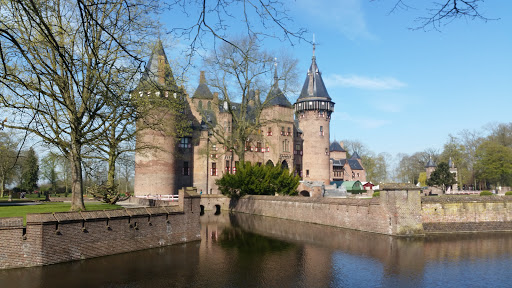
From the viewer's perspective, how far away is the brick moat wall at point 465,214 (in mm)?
15742

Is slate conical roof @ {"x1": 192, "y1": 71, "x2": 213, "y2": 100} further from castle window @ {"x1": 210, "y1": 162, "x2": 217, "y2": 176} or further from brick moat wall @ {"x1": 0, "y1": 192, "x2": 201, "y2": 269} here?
brick moat wall @ {"x1": 0, "y1": 192, "x2": 201, "y2": 269}

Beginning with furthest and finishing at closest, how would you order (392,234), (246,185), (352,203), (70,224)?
1. (246,185)
2. (352,203)
3. (392,234)
4. (70,224)

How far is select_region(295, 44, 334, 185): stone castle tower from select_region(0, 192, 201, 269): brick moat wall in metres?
23.9

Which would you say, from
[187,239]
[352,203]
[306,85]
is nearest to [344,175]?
[306,85]

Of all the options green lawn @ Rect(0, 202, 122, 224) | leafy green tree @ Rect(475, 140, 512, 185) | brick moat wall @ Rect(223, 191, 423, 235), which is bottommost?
brick moat wall @ Rect(223, 191, 423, 235)

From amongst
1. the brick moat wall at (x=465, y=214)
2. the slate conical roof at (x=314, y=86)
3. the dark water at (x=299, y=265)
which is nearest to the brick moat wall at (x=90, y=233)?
the dark water at (x=299, y=265)

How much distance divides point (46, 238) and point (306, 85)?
3156 centimetres

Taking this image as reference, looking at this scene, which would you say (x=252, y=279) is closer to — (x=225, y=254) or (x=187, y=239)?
(x=225, y=254)

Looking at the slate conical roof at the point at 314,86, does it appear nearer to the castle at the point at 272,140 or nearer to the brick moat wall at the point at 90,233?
the castle at the point at 272,140

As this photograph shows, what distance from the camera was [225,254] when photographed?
450 inches

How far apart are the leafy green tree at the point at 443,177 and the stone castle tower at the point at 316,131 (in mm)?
11970

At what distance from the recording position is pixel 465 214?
53.2 ft

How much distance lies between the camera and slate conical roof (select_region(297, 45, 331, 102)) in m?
36.7

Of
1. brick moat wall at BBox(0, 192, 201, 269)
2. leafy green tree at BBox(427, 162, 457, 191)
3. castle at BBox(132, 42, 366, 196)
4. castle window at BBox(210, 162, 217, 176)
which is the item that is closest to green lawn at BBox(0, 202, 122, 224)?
brick moat wall at BBox(0, 192, 201, 269)
